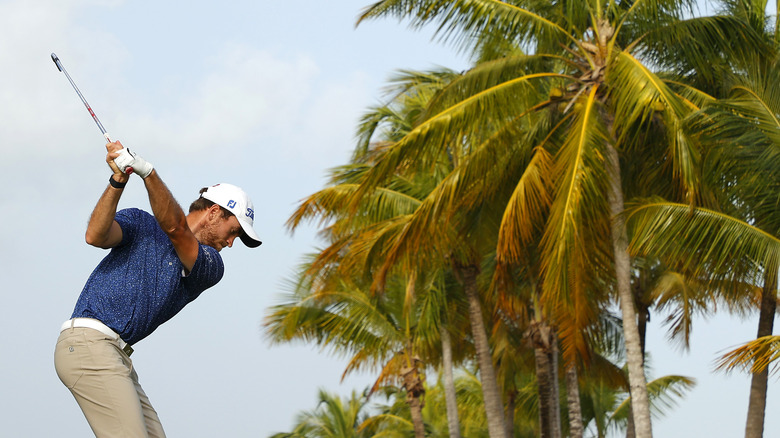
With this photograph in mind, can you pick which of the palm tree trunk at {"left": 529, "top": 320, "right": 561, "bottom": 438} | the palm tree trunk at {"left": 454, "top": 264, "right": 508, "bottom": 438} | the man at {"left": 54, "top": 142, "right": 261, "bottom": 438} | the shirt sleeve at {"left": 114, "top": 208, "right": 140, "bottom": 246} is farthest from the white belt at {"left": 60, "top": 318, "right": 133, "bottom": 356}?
the palm tree trunk at {"left": 529, "top": 320, "right": 561, "bottom": 438}

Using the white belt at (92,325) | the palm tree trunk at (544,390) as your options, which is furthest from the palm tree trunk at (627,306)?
the white belt at (92,325)

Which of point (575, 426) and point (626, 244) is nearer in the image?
point (626, 244)

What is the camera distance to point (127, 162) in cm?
397

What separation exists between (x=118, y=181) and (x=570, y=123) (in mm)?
12238

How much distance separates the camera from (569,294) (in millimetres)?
A: 13117

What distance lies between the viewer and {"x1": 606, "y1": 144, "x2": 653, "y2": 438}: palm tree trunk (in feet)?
49.0

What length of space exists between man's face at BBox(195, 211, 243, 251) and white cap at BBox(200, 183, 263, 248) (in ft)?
0.14

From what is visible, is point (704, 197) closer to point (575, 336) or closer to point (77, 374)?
point (575, 336)

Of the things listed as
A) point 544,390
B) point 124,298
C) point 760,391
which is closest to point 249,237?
point 124,298

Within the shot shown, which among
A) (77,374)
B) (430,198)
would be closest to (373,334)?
(430,198)

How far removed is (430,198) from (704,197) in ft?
12.3

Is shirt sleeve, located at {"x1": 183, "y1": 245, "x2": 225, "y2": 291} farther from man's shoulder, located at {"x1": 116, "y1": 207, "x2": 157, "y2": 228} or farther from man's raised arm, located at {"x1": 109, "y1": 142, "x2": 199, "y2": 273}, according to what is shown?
man's shoulder, located at {"x1": 116, "y1": 207, "x2": 157, "y2": 228}

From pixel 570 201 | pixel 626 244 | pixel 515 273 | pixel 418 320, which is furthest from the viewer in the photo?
pixel 418 320

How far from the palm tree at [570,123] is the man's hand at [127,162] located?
954 cm
